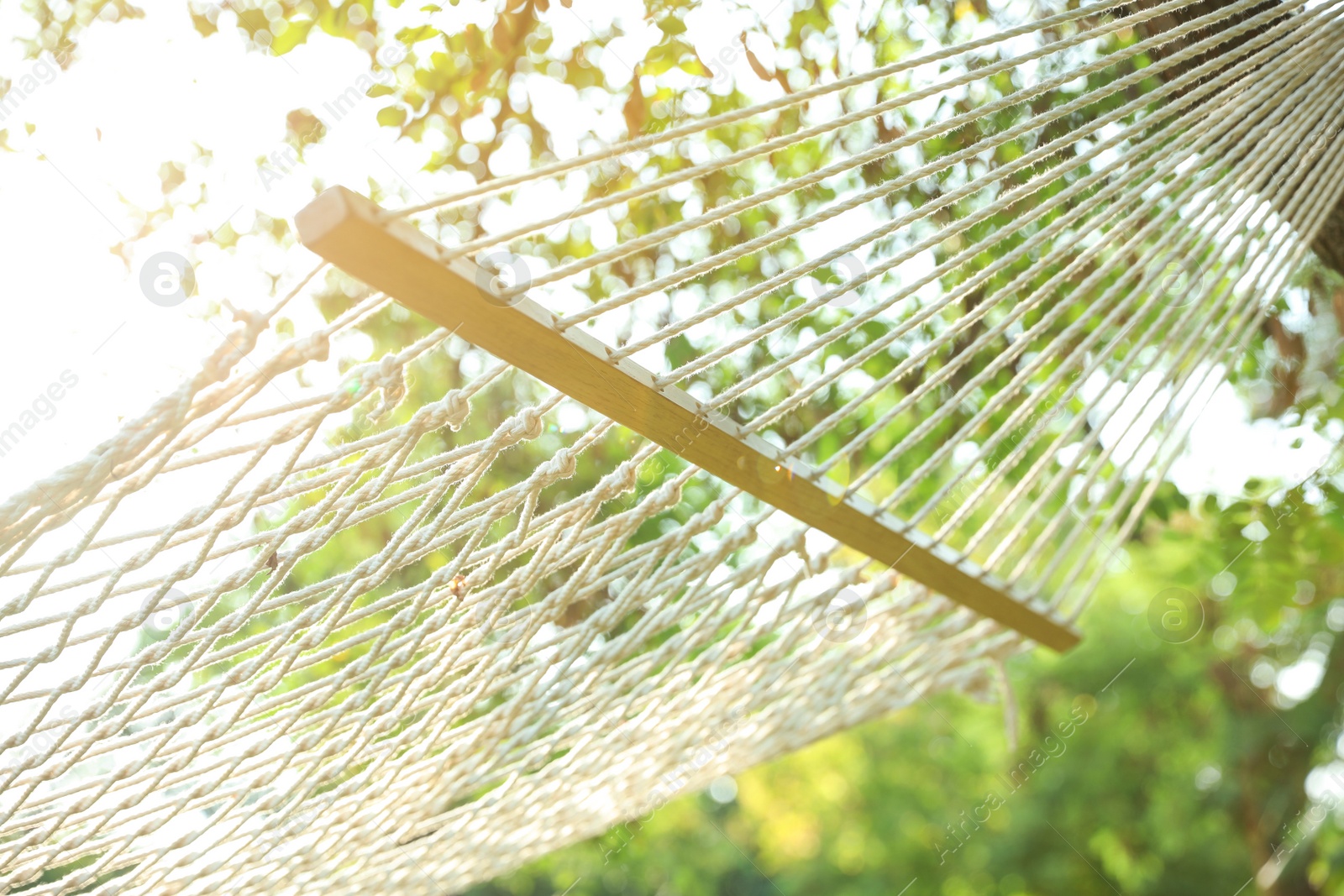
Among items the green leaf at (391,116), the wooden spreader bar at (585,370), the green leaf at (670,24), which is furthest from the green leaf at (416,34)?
the wooden spreader bar at (585,370)

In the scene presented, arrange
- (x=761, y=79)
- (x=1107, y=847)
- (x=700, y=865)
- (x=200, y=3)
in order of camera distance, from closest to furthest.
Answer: (x=761, y=79) < (x=200, y=3) < (x=1107, y=847) < (x=700, y=865)

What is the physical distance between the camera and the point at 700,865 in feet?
26.9

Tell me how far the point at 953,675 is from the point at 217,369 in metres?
1.42

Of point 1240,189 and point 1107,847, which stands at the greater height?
point 1240,189

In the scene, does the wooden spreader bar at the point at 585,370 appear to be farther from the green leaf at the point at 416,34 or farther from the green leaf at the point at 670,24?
the green leaf at the point at 416,34

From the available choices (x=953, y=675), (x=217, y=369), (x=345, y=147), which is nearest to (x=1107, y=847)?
(x=953, y=675)

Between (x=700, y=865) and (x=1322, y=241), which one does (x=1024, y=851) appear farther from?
(x=1322, y=241)

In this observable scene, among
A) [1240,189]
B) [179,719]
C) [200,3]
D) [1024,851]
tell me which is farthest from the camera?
[1024,851]

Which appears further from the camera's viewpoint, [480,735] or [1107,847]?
[1107,847]

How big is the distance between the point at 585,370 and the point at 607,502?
1.55 ft

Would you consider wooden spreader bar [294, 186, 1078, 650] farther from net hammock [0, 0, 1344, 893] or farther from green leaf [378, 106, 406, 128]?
green leaf [378, 106, 406, 128]

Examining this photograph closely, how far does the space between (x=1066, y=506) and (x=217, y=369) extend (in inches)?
43.0

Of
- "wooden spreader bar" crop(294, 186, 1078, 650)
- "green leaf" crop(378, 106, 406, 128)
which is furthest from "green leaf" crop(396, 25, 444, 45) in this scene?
"wooden spreader bar" crop(294, 186, 1078, 650)

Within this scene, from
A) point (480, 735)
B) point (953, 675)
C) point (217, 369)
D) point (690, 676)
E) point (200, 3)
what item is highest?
point (200, 3)
